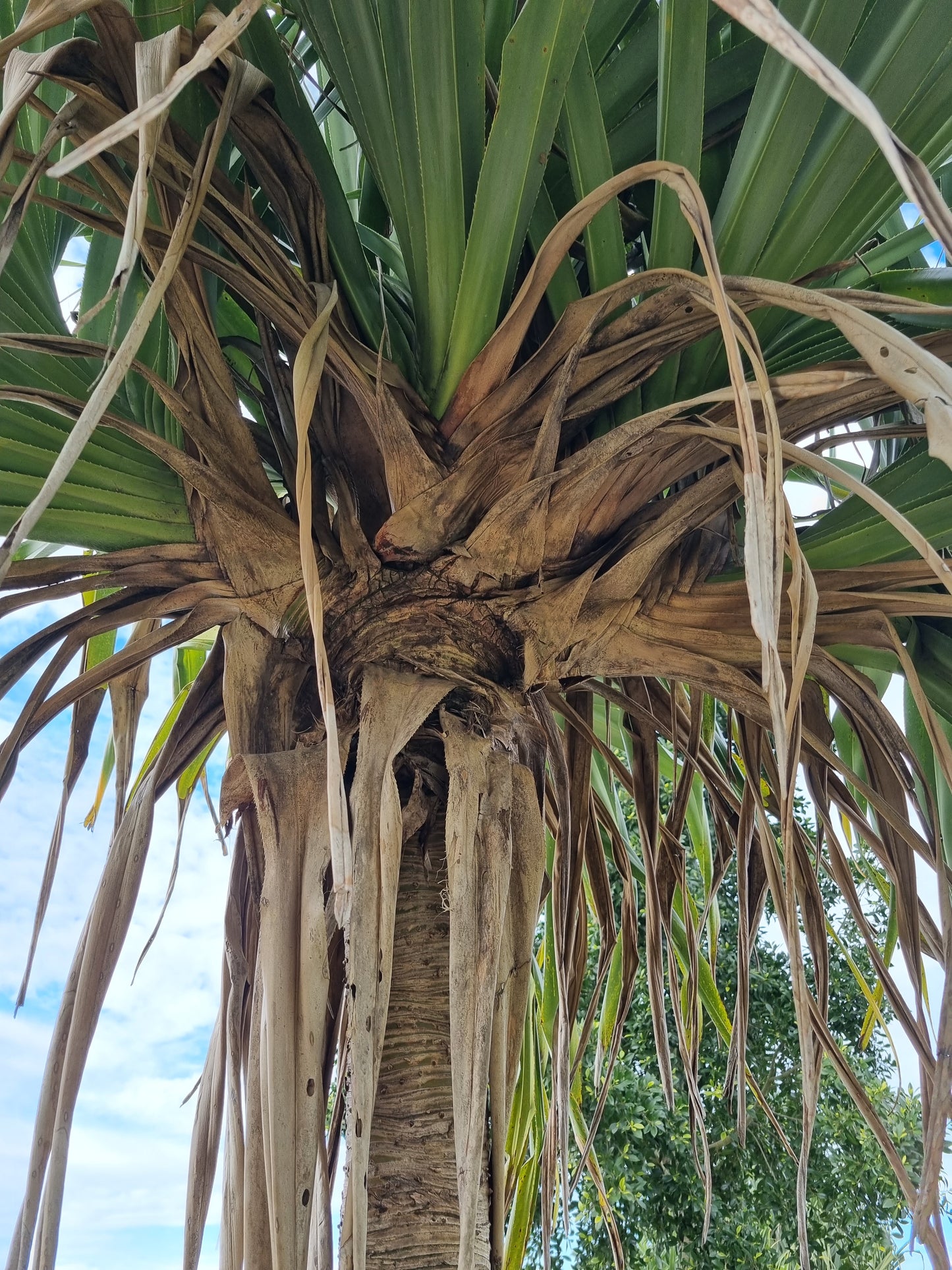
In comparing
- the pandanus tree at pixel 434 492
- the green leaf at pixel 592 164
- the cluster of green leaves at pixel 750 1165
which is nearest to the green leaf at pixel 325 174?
the pandanus tree at pixel 434 492

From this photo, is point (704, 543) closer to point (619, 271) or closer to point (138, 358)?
point (619, 271)

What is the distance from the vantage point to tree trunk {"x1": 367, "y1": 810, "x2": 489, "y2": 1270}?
533 mm

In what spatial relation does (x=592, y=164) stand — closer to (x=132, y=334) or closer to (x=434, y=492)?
(x=434, y=492)

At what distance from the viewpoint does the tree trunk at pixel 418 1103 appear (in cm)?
53

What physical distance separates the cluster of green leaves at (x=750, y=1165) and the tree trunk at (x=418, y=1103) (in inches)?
70.4

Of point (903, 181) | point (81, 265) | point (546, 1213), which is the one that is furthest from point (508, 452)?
point (81, 265)

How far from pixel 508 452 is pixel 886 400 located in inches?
9.1

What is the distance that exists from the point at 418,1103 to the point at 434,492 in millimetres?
360

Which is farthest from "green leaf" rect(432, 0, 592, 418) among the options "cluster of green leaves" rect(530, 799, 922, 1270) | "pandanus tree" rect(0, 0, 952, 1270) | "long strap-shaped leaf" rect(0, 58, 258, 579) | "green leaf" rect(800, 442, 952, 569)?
"cluster of green leaves" rect(530, 799, 922, 1270)

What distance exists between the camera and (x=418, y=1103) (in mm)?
576

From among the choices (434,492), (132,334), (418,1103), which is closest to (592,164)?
(434,492)

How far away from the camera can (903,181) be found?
25 centimetres

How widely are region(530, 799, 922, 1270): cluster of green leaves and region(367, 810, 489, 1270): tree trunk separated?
1.79m

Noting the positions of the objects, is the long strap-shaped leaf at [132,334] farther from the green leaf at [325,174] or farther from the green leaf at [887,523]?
the green leaf at [887,523]
